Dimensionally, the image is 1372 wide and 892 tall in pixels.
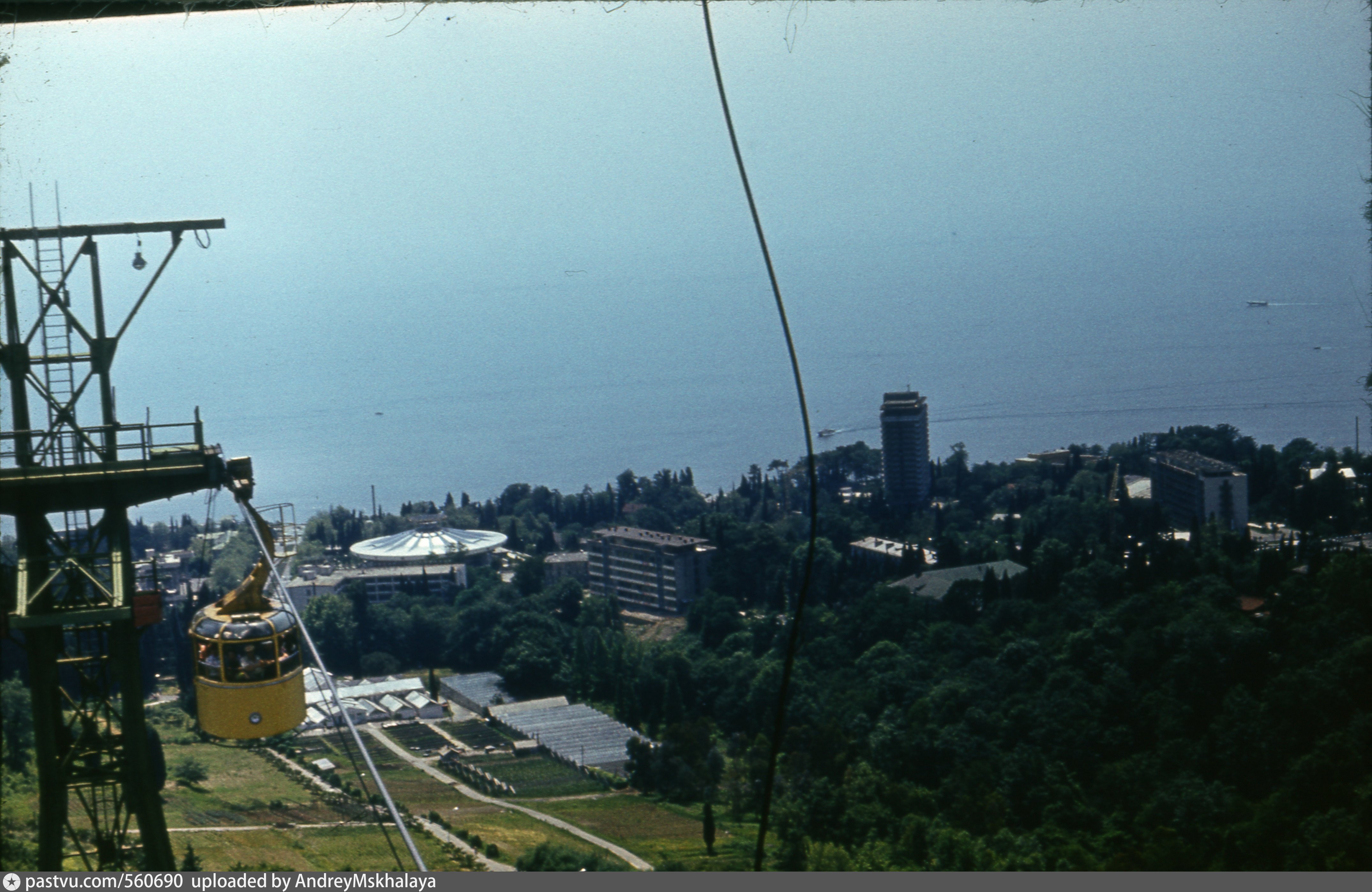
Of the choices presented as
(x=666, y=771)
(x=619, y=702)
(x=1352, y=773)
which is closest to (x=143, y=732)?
(x=666, y=771)

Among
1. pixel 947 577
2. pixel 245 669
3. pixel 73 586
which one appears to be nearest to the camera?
pixel 73 586

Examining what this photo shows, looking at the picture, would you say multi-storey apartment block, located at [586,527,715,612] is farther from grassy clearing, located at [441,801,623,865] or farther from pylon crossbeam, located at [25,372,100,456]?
pylon crossbeam, located at [25,372,100,456]

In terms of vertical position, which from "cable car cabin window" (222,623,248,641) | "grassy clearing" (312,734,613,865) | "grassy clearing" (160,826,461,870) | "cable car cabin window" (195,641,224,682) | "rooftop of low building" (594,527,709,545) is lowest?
"grassy clearing" (312,734,613,865)

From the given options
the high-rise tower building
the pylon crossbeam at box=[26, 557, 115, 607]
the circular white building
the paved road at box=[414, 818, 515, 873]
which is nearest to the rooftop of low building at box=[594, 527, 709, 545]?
the circular white building

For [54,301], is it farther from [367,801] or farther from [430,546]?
[430,546]

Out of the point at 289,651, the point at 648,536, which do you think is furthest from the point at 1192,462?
the point at 289,651

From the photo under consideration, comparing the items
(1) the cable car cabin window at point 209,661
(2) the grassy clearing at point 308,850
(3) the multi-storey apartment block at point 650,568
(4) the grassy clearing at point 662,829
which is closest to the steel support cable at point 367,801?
(2) the grassy clearing at point 308,850
